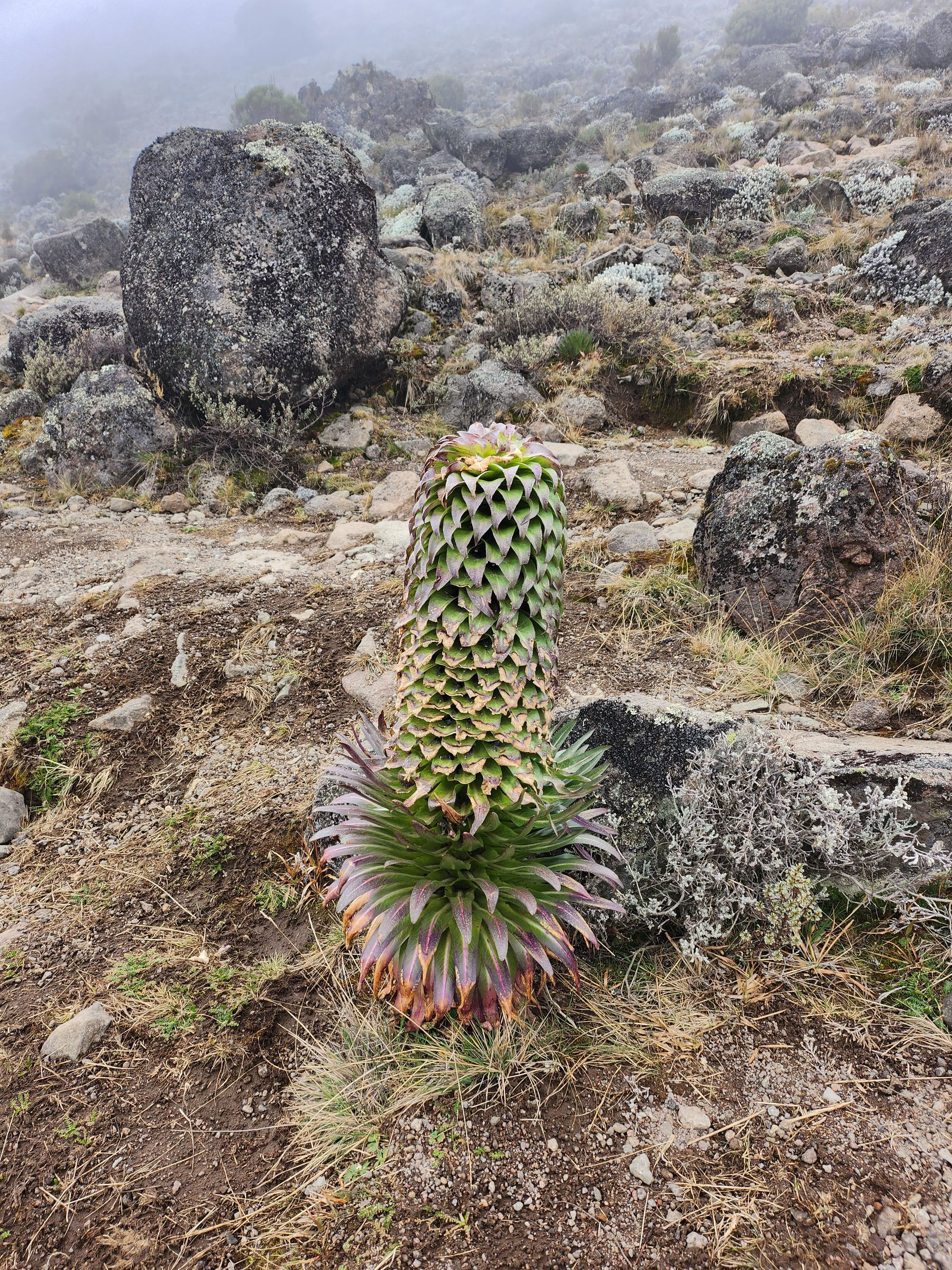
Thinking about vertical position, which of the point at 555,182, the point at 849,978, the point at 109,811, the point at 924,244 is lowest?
the point at 109,811

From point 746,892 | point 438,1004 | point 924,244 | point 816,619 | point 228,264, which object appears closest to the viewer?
point 438,1004

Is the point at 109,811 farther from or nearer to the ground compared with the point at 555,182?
nearer to the ground

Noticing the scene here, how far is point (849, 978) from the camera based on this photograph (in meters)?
2.10

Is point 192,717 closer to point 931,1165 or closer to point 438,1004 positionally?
point 438,1004

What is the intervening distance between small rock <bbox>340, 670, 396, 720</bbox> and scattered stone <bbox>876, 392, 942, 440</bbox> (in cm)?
515

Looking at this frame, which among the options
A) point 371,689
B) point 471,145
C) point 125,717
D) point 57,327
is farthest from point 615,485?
point 471,145

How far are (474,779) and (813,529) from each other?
113 inches

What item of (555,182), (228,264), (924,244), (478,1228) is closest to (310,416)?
(228,264)

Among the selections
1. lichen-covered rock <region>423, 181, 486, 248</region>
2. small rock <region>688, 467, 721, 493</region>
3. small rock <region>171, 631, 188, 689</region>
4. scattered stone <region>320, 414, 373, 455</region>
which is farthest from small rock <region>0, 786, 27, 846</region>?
lichen-covered rock <region>423, 181, 486, 248</region>

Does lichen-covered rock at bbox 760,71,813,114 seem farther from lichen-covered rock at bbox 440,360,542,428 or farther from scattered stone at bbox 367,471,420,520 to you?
scattered stone at bbox 367,471,420,520

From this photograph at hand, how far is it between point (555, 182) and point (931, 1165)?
845 inches

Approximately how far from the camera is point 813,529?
388 centimetres

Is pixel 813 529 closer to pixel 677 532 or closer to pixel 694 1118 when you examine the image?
pixel 677 532

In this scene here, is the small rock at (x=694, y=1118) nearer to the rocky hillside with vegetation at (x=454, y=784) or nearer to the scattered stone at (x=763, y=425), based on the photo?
the rocky hillside with vegetation at (x=454, y=784)
